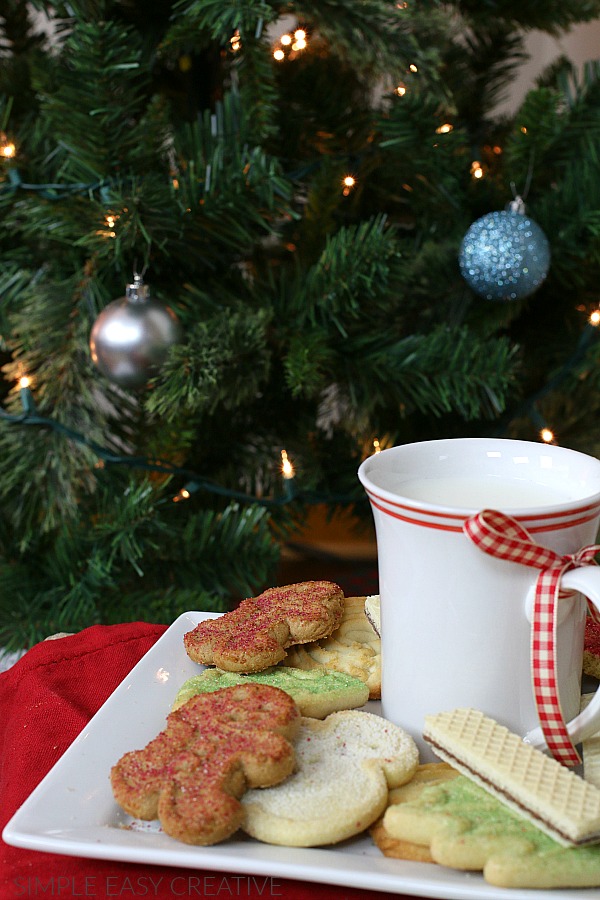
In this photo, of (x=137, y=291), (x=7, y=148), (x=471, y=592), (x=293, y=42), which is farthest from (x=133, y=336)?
(x=471, y=592)

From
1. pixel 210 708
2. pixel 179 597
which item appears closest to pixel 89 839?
pixel 210 708

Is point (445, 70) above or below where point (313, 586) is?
above

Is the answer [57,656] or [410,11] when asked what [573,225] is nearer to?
[410,11]

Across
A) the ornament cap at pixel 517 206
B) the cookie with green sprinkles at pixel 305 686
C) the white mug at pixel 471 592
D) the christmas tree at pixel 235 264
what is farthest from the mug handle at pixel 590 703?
the ornament cap at pixel 517 206

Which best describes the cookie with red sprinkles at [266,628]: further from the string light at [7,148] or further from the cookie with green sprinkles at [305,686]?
the string light at [7,148]

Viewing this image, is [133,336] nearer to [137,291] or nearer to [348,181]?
[137,291]

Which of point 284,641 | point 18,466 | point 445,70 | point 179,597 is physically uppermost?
point 445,70
